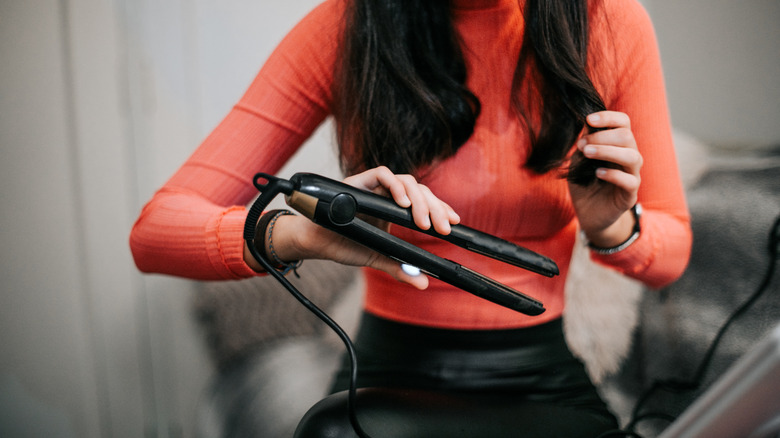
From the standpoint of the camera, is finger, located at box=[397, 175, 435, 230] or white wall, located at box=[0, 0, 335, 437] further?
white wall, located at box=[0, 0, 335, 437]

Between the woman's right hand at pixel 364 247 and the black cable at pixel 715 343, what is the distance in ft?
1.24

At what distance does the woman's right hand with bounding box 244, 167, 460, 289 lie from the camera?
33 cm

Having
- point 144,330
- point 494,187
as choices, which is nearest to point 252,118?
point 494,187

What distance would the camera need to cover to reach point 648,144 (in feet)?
1.51

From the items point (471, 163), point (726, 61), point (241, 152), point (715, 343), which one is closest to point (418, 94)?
point (471, 163)

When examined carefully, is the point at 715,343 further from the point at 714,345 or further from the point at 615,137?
the point at 615,137

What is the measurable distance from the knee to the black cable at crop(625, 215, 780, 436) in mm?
363

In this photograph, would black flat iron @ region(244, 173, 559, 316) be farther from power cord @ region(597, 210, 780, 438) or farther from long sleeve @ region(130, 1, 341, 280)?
power cord @ region(597, 210, 780, 438)

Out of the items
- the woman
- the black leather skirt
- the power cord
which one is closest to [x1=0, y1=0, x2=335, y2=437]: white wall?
the woman

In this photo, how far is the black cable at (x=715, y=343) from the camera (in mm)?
574

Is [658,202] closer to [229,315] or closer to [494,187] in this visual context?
[494,187]

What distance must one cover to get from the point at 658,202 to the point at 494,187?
0.19 metres

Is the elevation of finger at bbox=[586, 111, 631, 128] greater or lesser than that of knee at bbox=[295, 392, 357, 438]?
greater

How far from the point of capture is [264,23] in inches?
22.0
